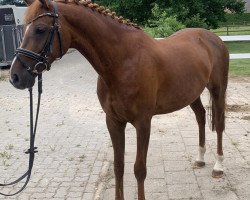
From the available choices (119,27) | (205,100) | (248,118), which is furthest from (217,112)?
(205,100)

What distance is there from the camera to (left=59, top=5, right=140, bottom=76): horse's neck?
2939mm

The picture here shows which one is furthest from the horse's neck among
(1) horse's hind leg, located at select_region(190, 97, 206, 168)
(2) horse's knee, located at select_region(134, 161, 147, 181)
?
(1) horse's hind leg, located at select_region(190, 97, 206, 168)

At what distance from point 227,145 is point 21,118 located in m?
4.25

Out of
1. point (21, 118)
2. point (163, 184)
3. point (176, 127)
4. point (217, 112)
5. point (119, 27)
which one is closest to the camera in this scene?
point (119, 27)

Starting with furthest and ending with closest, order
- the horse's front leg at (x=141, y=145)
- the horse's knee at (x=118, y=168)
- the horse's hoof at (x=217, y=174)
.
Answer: the horse's hoof at (x=217, y=174) → the horse's knee at (x=118, y=168) → the horse's front leg at (x=141, y=145)

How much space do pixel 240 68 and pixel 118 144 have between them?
37.1 feet

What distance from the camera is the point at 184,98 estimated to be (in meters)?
3.85

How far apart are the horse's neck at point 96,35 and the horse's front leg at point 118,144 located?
0.59 meters

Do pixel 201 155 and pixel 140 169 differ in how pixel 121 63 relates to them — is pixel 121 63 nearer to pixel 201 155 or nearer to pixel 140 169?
pixel 140 169

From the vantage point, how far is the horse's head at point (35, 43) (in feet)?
8.87

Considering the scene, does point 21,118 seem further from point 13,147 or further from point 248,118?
point 248,118

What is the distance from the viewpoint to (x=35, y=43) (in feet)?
8.95

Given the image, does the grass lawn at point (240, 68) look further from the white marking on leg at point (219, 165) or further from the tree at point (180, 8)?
the white marking on leg at point (219, 165)

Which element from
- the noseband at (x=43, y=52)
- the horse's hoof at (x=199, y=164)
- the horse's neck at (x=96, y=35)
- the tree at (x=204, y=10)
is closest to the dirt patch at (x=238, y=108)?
the horse's hoof at (x=199, y=164)
